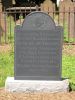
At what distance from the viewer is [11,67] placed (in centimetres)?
895

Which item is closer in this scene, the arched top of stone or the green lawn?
the arched top of stone

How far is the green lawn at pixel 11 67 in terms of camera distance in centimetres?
793

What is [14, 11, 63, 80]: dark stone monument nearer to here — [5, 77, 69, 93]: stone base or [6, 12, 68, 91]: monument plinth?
[6, 12, 68, 91]: monument plinth

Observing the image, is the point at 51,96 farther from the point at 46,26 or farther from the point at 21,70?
the point at 46,26

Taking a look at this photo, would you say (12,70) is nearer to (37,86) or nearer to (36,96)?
(37,86)

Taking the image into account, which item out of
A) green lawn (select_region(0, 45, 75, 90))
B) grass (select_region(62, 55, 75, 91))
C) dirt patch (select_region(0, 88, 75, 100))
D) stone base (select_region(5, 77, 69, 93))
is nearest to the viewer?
dirt patch (select_region(0, 88, 75, 100))

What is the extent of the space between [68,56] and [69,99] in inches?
162

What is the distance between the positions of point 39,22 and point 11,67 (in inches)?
96.3

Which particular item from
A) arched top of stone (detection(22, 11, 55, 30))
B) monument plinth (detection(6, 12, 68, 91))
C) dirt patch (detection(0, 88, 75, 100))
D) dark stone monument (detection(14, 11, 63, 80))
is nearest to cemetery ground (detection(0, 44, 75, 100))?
dirt patch (detection(0, 88, 75, 100))

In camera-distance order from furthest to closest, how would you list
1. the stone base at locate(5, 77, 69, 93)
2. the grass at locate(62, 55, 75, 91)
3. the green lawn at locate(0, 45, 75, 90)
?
1. the green lawn at locate(0, 45, 75, 90)
2. the grass at locate(62, 55, 75, 91)
3. the stone base at locate(5, 77, 69, 93)

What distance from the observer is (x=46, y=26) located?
675cm

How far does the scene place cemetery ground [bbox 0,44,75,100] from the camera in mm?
6507

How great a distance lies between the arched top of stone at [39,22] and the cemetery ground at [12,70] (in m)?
1.14

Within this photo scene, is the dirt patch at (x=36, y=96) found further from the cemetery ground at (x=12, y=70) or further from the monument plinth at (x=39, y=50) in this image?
the monument plinth at (x=39, y=50)
